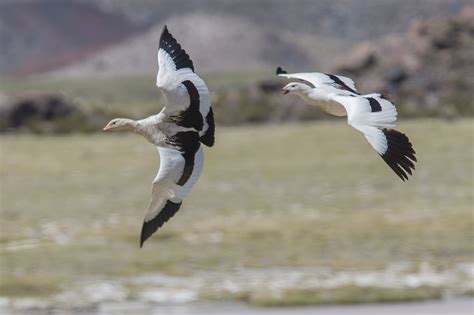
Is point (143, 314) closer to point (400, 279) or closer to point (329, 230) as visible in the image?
point (400, 279)

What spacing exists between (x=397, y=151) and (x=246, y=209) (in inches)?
2498

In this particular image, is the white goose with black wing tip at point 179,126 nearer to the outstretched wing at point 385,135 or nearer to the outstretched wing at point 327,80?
the outstretched wing at point 385,135

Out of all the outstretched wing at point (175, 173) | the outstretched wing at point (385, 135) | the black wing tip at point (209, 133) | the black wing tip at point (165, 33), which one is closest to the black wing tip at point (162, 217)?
the outstretched wing at point (175, 173)

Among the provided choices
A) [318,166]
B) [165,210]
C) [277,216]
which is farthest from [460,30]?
[165,210]

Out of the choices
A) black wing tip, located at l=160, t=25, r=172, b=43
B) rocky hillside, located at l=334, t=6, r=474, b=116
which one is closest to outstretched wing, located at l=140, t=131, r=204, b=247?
black wing tip, located at l=160, t=25, r=172, b=43

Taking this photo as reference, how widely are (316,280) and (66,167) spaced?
52.1 meters

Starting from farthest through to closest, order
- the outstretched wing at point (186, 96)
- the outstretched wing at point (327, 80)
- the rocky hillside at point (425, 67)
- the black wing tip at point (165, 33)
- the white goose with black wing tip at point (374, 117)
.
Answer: the rocky hillside at point (425, 67) → the outstretched wing at point (327, 80) → the black wing tip at point (165, 33) → the outstretched wing at point (186, 96) → the white goose with black wing tip at point (374, 117)

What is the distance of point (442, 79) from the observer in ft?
512

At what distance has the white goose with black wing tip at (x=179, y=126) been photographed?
9.76m

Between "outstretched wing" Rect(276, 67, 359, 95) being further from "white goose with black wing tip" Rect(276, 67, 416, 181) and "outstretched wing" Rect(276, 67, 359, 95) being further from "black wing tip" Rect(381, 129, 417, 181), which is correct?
"black wing tip" Rect(381, 129, 417, 181)

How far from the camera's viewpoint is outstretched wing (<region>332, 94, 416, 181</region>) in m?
9.48

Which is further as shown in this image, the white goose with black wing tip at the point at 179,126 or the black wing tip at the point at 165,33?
the black wing tip at the point at 165,33

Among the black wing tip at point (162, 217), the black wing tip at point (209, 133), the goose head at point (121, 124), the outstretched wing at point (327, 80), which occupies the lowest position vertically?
the black wing tip at point (162, 217)

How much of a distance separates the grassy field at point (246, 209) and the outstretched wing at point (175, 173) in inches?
1512
